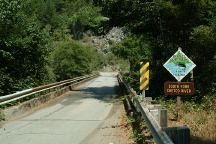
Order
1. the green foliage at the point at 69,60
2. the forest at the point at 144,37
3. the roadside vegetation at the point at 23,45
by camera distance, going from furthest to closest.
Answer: the green foliage at the point at 69,60 < the roadside vegetation at the point at 23,45 < the forest at the point at 144,37

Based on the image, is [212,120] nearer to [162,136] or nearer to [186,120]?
[186,120]

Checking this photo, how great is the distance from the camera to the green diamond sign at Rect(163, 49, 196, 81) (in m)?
14.1

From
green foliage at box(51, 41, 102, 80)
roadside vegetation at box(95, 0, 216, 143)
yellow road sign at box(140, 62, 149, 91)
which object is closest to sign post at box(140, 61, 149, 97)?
yellow road sign at box(140, 62, 149, 91)

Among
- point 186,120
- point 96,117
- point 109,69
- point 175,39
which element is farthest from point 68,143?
point 109,69

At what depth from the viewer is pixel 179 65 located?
1438 cm

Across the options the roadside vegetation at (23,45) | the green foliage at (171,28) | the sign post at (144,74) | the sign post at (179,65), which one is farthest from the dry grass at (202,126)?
the roadside vegetation at (23,45)

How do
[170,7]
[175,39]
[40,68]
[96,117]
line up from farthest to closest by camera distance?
[40,68], [175,39], [170,7], [96,117]

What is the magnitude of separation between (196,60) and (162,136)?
62.1ft

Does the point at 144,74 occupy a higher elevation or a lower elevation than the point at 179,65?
lower

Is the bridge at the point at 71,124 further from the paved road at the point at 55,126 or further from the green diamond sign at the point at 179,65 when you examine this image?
the green diamond sign at the point at 179,65

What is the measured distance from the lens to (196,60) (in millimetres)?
25406

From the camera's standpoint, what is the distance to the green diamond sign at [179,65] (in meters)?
14.1

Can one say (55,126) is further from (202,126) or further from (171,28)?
(171,28)

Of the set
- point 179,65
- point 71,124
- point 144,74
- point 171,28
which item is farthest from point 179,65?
point 171,28
